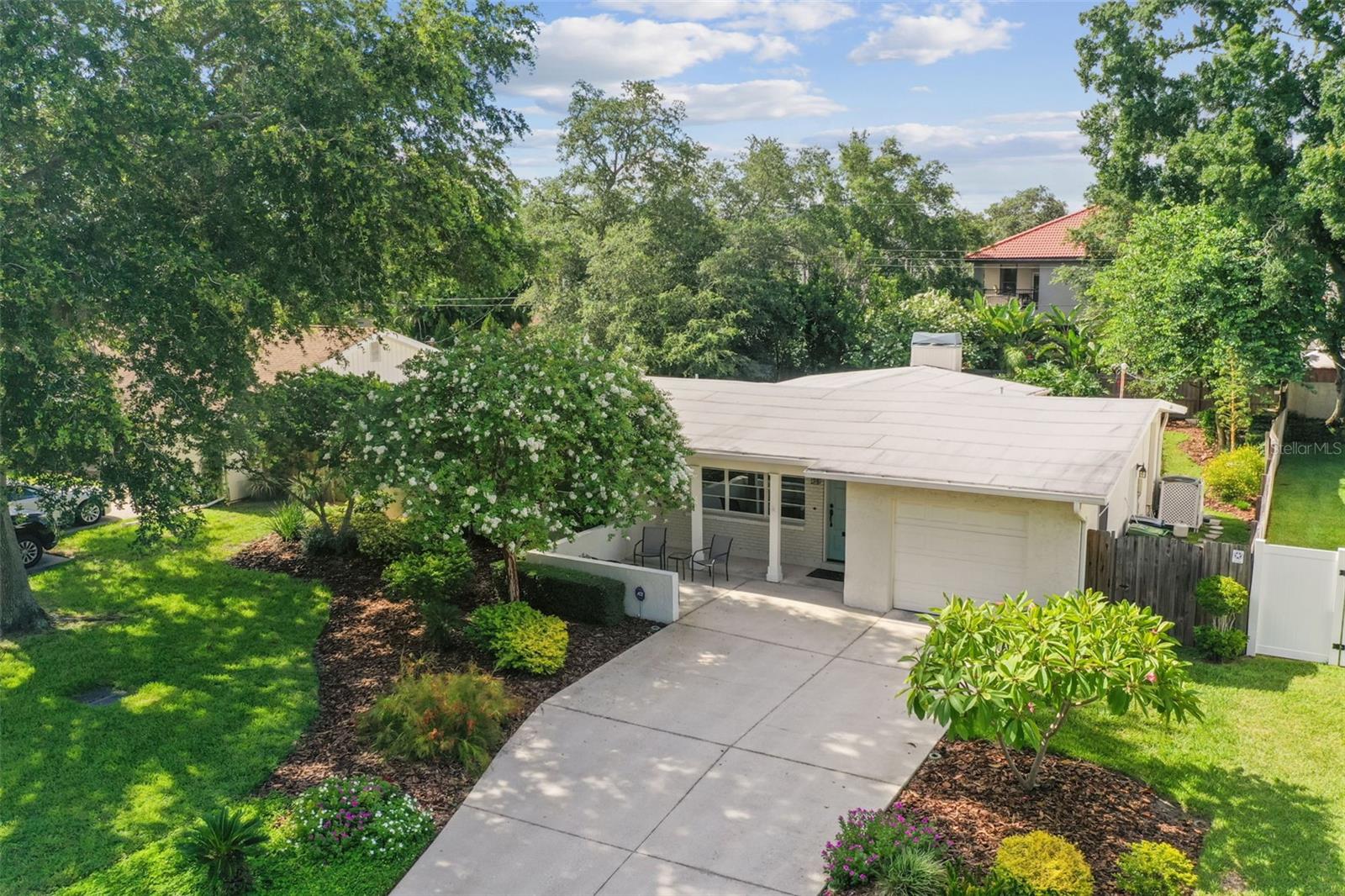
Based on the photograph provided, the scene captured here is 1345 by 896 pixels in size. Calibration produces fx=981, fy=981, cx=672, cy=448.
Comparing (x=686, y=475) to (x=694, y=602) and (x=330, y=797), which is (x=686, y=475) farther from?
(x=330, y=797)

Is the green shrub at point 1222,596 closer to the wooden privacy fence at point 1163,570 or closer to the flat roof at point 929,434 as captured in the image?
the wooden privacy fence at point 1163,570

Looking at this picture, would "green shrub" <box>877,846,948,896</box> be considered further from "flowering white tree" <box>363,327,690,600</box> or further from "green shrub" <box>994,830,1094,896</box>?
"flowering white tree" <box>363,327,690,600</box>

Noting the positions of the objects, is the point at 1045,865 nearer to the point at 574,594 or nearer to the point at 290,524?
the point at 574,594

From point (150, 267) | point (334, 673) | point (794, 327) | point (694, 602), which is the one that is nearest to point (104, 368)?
point (150, 267)

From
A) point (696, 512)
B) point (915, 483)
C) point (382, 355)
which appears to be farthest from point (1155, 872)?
point (382, 355)

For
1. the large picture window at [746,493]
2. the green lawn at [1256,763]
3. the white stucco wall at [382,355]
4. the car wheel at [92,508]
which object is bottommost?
the green lawn at [1256,763]

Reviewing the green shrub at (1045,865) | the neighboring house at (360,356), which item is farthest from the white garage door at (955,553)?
the neighboring house at (360,356)
